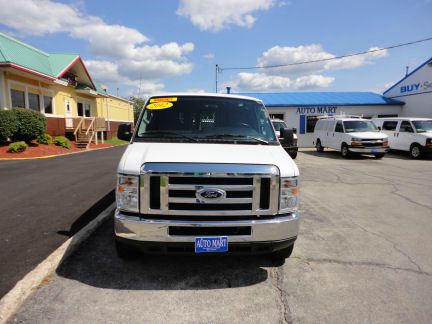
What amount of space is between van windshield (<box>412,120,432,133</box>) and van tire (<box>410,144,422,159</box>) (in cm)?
87

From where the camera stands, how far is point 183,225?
3.12 m

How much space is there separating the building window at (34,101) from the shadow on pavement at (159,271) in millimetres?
18513

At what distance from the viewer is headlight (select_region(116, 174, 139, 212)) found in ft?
10.4

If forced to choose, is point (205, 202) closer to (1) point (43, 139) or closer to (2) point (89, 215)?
(2) point (89, 215)

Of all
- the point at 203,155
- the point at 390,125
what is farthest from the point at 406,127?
the point at 203,155

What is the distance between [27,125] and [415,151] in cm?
2031

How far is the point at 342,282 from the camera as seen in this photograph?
3441 millimetres

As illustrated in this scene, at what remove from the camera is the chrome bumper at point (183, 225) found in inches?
123

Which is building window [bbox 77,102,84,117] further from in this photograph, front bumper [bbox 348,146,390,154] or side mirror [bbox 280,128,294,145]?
side mirror [bbox 280,128,294,145]


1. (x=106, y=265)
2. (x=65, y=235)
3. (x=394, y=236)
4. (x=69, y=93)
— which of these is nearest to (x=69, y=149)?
(x=69, y=93)

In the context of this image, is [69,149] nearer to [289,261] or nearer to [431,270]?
[289,261]

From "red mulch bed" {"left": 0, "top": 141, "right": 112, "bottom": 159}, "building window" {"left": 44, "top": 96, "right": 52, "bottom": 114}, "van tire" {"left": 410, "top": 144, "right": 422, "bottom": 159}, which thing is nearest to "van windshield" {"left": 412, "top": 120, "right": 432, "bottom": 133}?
"van tire" {"left": 410, "top": 144, "right": 422, "bottom": 159}

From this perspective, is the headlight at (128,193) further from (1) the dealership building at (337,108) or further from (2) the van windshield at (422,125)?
(1) the dealership building at (337,108)

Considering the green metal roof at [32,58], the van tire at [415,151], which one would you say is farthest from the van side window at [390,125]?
the green metal roof at [32,58]
